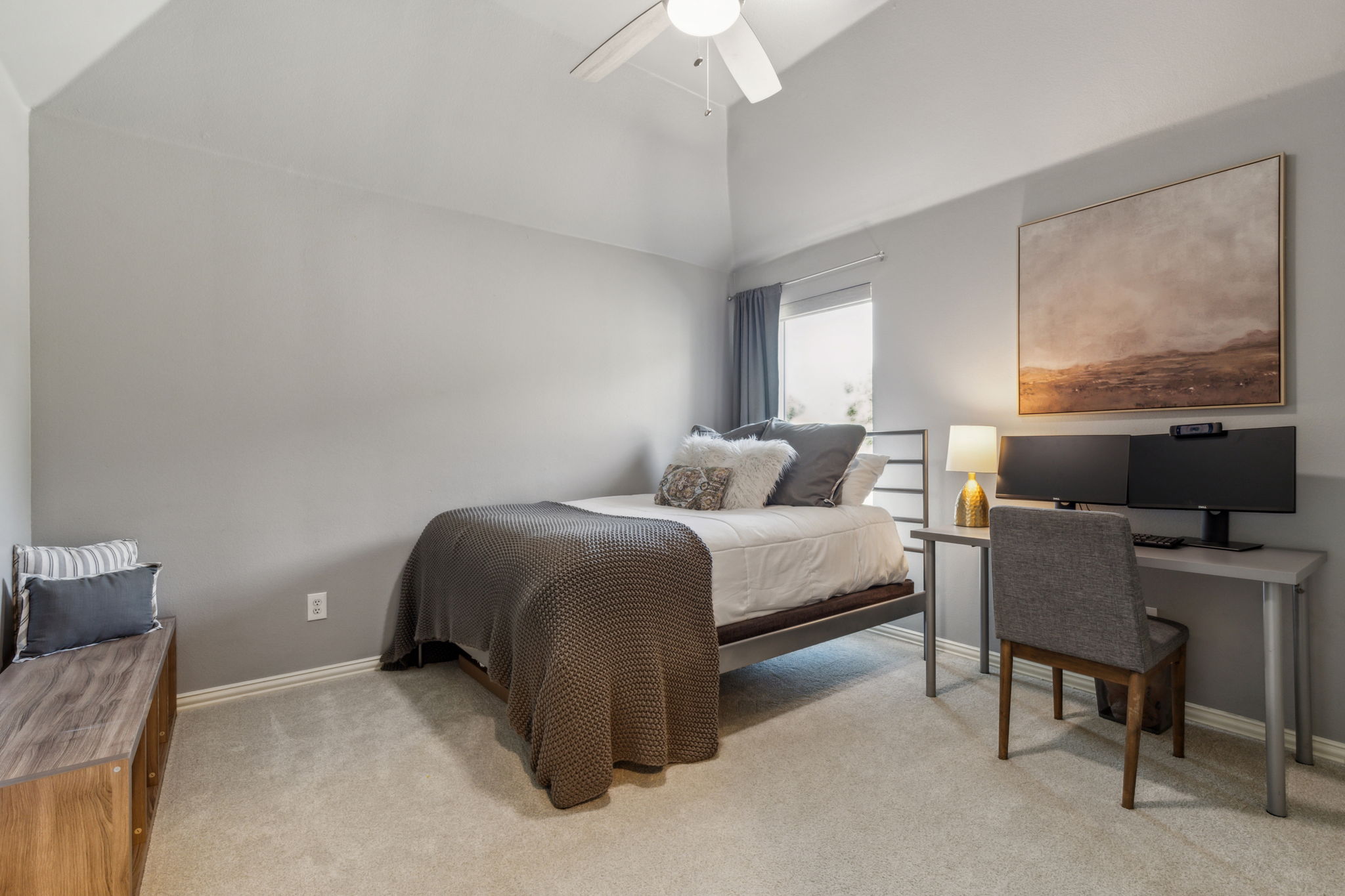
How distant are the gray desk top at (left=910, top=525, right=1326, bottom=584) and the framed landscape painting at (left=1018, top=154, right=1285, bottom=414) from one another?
22.4 inches

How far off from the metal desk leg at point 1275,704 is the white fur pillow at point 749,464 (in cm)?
178

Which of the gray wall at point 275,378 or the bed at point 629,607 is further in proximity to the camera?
the gray wall at point 275,378

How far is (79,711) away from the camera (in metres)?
1.54

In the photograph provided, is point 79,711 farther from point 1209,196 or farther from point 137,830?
point 1209,196

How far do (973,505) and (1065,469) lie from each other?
1.26 feet

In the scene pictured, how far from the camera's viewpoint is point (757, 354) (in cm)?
427

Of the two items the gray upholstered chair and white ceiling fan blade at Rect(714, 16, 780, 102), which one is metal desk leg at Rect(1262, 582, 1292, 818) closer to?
the gray upholstered chair

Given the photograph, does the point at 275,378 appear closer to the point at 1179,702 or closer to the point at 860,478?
the point at 860,478

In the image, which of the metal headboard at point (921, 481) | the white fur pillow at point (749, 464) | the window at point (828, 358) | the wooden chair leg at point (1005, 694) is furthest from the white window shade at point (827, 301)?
the wooden chair leg at point (1005, 694)

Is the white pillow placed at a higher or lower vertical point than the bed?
higher

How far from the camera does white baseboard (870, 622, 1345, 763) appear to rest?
215 cm

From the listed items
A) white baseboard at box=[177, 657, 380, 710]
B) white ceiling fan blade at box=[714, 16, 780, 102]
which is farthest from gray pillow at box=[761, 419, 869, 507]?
white baseboard at box=[177, 657, 380, 710]

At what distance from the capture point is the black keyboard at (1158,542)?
2205 millimetres

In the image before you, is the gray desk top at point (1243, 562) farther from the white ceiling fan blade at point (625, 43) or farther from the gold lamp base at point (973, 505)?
the white ceiling fan blade at point (625, 43)
